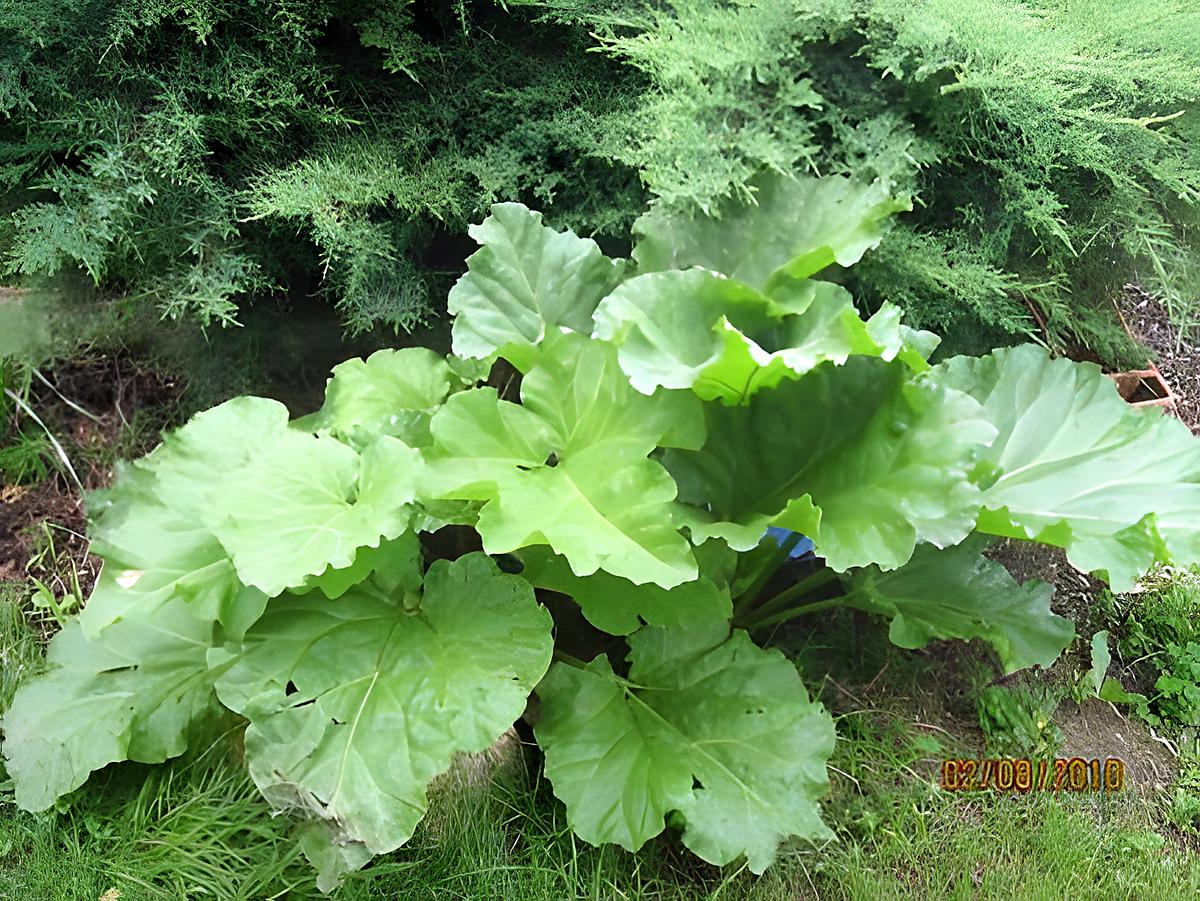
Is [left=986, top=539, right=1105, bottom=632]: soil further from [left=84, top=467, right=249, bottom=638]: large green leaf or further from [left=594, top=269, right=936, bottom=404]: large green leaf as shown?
[left=84, top=467, right=249, bottom=638]: large green leaf

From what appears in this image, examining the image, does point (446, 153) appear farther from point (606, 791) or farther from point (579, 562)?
point (606, 791)

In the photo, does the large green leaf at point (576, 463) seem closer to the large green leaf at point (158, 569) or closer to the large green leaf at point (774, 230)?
the large green leaf at point (774, 230)

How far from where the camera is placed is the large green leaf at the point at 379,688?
167cm

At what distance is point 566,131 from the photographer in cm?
222

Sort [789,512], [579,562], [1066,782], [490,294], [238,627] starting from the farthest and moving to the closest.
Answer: [1066,782] → [490,294] → [238,627] → [789,512] → [579,562]

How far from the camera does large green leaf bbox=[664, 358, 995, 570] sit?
1684 millimetres

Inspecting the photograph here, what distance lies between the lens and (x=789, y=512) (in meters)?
1.71

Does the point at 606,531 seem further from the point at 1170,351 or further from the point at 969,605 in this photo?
the point at 1170,351

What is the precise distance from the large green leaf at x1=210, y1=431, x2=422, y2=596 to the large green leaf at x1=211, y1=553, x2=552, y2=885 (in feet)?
0.84

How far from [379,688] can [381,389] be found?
733 millimetres

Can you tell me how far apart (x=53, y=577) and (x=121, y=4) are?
1478 millimetres

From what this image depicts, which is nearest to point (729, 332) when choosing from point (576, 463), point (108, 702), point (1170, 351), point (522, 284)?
point (576, 463)

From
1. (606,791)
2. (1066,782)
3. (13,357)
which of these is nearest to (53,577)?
(13,357)
